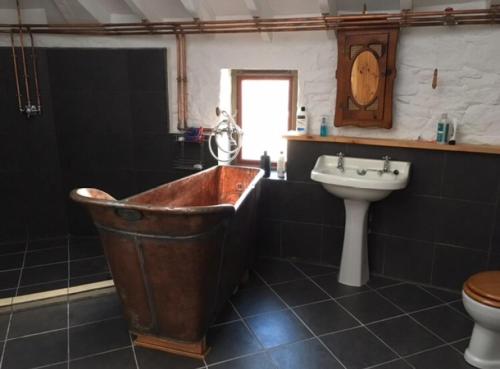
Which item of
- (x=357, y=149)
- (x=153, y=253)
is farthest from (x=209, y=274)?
(x=357, y=149)

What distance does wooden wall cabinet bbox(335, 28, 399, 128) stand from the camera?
2.90 meters

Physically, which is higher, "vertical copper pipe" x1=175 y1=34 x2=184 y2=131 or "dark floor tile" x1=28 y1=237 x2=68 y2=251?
"vertical copper pipe" x1=175 y1=34 x2=184 y2=131

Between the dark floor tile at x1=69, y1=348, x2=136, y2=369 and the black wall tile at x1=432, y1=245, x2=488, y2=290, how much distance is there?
85.5 inches

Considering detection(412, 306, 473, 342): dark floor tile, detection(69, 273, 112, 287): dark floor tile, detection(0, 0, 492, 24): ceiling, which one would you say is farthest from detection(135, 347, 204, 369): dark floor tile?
detection(0, 0, 492, 24): ceiling

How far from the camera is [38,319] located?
8.73ft

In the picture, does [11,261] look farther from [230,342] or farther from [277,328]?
[277,328]

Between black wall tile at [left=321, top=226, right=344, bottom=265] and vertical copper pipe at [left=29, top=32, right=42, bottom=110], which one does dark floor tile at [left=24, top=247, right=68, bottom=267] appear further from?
black wall tile at [left=321, top=226, right=344, bottom=265]

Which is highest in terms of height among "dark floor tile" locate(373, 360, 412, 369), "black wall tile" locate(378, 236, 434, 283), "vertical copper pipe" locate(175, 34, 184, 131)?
"vertical copper pipe" locate(175, 34, 184, 131)

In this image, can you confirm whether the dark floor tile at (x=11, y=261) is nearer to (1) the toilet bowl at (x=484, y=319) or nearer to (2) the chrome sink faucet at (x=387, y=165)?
(2) the chrome sink faucet at (x=387, y=165)

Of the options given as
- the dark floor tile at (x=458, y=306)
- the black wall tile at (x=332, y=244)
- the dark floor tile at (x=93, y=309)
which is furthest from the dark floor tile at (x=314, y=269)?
the dark floor tile at (x=93, y=309)

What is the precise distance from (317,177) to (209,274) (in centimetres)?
114

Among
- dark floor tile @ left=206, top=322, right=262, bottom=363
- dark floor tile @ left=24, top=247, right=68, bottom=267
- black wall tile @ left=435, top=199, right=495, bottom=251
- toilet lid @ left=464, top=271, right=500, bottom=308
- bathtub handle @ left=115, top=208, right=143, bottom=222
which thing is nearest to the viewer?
bathtub handle @ left=115, top=208, right=143, bottom=222

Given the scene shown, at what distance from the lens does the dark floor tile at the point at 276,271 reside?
3.23 m

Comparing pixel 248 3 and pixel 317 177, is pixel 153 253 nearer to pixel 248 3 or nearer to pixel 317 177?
pixel 317 177
